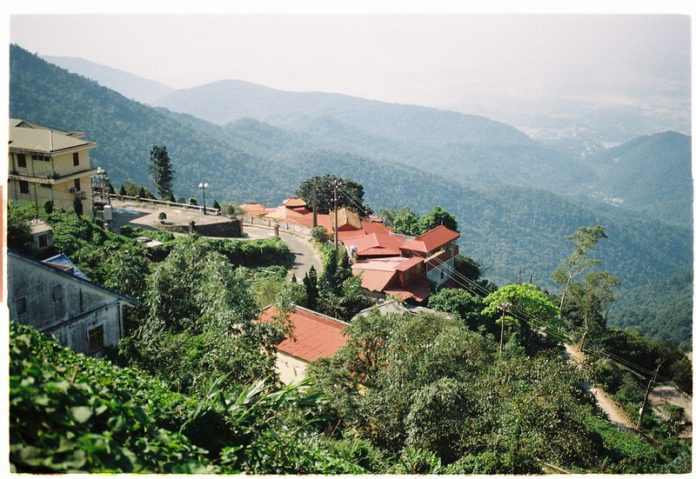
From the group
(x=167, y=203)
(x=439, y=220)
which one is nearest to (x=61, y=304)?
(x=167, y=203)

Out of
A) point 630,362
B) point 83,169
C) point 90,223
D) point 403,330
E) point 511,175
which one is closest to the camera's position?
point 403,330

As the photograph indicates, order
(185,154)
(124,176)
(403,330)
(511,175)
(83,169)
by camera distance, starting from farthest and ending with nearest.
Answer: (511,175), (185,154), (124,176), (83,169), (403,330)

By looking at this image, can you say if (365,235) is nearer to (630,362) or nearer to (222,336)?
(630,362)

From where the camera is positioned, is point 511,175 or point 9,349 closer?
point 9,349

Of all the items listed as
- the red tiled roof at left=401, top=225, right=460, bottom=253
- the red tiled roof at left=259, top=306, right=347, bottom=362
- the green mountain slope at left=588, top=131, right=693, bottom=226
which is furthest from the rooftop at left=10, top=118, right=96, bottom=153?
the green mountain slope at left=588, top=131, right=693, bottom=226

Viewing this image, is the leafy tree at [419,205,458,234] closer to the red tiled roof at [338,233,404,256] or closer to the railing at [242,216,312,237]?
the red tiled roof at [338,233,404,256]

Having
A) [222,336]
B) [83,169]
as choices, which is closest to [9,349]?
[222,336]

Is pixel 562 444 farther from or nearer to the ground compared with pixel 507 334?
farther from the ground
